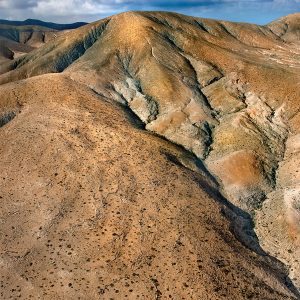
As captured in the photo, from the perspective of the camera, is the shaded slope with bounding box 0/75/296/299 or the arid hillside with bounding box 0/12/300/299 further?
the arid hillside with bounding box 0/12/300/299

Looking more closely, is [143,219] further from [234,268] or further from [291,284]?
[291,284]

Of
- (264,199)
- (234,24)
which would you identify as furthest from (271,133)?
(234,24)

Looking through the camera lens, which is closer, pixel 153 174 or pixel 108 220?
pixel 108 220

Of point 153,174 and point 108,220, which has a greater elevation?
point 153,174

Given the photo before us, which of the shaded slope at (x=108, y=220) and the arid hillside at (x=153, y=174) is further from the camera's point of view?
the arid hillside at (x=153, y=174)
